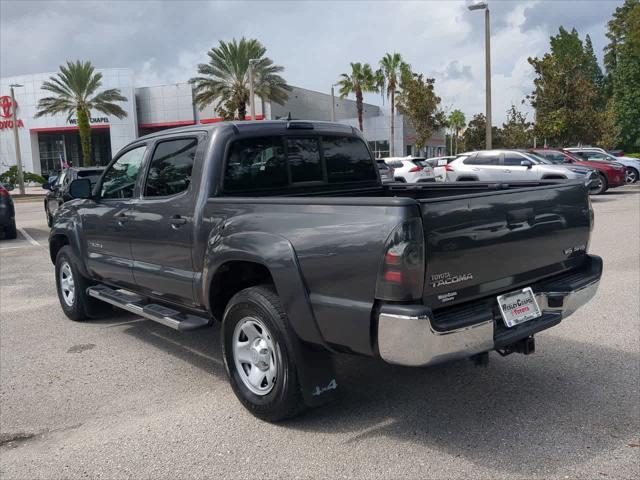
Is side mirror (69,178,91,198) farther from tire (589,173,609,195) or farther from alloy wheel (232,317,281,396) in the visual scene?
tire (589,173,609,195)

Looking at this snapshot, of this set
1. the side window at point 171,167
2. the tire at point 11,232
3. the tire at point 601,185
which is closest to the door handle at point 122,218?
the side window at point 171,167

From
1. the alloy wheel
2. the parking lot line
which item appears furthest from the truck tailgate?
the parking lot line

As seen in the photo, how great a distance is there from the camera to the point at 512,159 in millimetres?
18484

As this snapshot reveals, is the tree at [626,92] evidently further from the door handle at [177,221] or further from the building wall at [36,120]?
the door handle at [177,221]

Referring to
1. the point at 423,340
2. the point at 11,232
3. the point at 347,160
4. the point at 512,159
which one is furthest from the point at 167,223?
the point at 512,159

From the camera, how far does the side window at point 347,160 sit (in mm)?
5059

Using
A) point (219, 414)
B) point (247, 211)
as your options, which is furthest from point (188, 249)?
point (219, 414)

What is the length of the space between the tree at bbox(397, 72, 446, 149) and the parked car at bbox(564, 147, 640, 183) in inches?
1060

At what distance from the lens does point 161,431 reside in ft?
12.5

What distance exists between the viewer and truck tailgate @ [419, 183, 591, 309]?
319 cm

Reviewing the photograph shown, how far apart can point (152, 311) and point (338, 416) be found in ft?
5.91

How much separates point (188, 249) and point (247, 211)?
77 centimetres

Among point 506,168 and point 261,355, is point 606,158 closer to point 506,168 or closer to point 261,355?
point 506,168

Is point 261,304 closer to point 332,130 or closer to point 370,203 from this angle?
point 370,203
